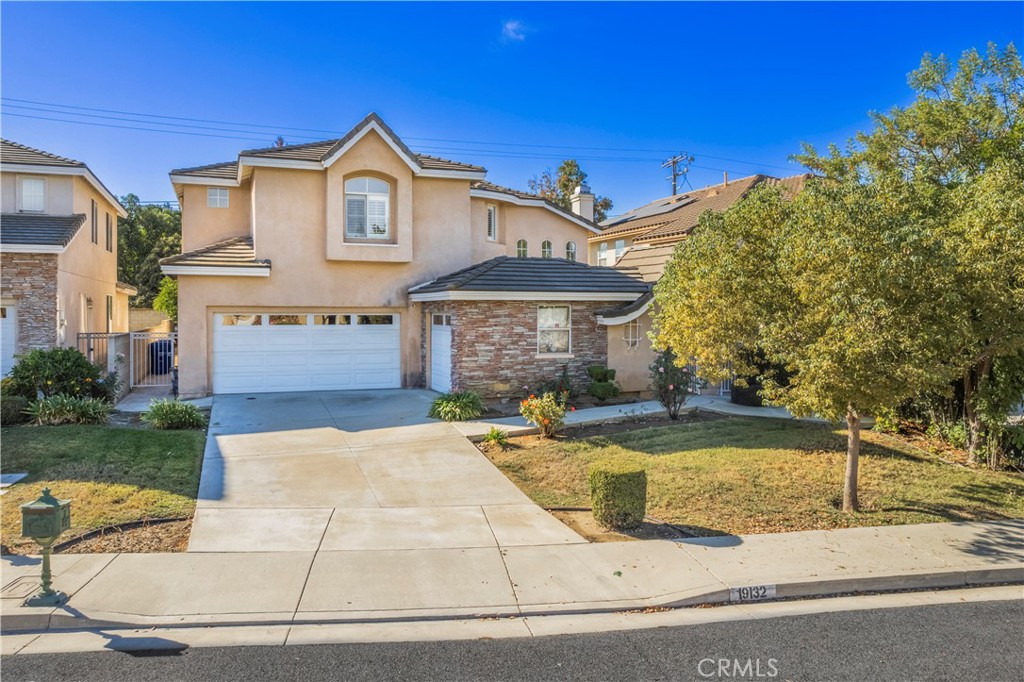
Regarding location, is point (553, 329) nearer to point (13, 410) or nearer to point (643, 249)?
point (643, 249)

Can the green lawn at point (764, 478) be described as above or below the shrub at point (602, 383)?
below

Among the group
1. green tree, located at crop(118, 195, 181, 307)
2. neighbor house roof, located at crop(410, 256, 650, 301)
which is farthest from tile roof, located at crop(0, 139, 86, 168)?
green tree, located at crop(118, 195, 181, 307)

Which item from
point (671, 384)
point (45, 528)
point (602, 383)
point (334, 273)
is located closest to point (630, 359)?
point (602, 383)

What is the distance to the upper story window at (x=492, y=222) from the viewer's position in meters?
21.9

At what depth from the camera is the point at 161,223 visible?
132ft

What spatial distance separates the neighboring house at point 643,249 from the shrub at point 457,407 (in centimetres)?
448

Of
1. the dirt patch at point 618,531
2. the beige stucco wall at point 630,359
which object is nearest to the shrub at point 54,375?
the dirt patch at point 618,531

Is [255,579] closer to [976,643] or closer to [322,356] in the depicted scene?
[976,643]

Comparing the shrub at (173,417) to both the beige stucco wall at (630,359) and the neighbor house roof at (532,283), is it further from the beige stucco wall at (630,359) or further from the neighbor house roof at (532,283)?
the beige stucco wall at (630,359)

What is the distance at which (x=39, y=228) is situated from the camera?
17047 millimetres

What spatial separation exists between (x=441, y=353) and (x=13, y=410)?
30.5 feet

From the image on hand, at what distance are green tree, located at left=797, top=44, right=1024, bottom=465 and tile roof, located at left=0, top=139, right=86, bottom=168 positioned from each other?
20.0 metres

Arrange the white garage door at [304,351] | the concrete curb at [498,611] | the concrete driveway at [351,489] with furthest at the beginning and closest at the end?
the white garage door at [304,351]
the concrete driveway at [351,489]
the concrete curb at [498,611]

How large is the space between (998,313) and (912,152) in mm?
6767
